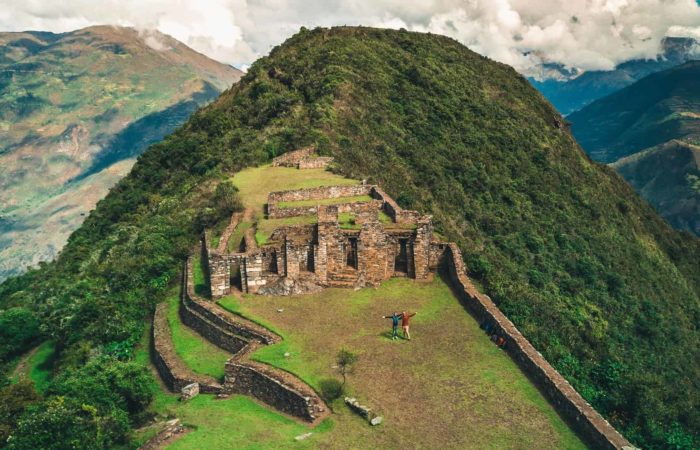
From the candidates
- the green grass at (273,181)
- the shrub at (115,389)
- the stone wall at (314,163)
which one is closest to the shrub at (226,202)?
the green grass at (273,181)

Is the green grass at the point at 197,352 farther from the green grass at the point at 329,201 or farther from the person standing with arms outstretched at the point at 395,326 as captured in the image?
the green grass at the point at 329,201

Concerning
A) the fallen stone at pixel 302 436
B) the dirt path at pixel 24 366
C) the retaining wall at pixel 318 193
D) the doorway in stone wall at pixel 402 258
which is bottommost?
the dirt path at pixel 24 366

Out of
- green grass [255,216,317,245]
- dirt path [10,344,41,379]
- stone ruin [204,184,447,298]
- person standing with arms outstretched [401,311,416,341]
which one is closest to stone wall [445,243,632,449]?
stone ruin [204,184,447,298]

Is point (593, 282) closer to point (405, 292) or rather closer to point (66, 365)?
point (405, 292)

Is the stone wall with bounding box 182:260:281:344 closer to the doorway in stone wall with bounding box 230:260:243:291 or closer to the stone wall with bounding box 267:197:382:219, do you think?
the doorway in stone wall with bounding box 230:260:243:291

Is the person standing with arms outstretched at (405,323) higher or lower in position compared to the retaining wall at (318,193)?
lower


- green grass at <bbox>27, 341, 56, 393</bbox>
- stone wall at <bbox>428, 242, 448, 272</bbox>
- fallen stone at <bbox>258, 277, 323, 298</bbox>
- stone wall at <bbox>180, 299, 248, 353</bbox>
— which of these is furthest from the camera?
green grass at <bbox>27, 341, 56, 393</bbox>

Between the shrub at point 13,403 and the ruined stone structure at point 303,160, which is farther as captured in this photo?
the ruined stone structure at point 303,160

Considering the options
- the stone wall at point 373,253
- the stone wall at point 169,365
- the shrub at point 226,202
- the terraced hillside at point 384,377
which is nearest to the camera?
the terraced hillside at point 384,377

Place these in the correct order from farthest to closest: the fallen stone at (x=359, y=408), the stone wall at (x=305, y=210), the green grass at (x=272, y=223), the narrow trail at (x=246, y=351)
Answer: the stone wall at (x=305, y=210), the green grass at (x=272, y=223), the narrow trail at (x=246, y=351), the fallen stone at (x=359, y=408)
